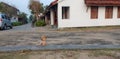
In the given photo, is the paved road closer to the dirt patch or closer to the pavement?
the pavement

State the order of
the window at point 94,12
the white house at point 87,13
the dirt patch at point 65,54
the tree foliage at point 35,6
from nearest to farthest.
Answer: the dirt patch at point 65,54 < the white house at point 87,13 < the window at point 94,12 < the tree foliage at point 35,6

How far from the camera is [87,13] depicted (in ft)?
89.5

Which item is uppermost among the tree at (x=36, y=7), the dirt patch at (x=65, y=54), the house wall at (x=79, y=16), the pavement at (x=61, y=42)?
the tree at (x=36, y=7)

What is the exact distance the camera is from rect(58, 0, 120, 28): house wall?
26.7m

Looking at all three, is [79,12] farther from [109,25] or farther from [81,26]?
[109,25]

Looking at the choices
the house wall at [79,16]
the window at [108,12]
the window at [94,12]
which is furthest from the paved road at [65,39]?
the window at [108,12]

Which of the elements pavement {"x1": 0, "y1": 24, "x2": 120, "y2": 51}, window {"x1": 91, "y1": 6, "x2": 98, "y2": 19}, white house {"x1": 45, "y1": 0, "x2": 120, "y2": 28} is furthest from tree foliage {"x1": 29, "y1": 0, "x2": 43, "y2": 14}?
pavement {"x1": 0, "y1": 24, "x2": 120, "y2": 51}

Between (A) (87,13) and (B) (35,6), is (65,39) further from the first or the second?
(B) (35,6)

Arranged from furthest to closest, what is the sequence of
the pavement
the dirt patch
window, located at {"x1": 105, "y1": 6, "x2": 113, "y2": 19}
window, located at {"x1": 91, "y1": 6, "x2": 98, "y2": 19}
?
window, located at {"x1": 105, "y1": 6, "x2": 113, "y2": 19}, window, located at {"x1": 91, "y1": 6, "x2": 98, "y2": 19}, the pavement, the dirt patch

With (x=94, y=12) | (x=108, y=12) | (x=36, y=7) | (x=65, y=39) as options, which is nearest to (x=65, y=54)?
(x=65, y=39)

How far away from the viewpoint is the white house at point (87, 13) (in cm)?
2670

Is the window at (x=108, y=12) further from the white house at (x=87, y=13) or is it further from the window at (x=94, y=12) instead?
the window at (x=94, y=12)

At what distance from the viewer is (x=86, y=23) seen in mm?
27328

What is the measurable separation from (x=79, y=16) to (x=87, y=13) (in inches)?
35.6
